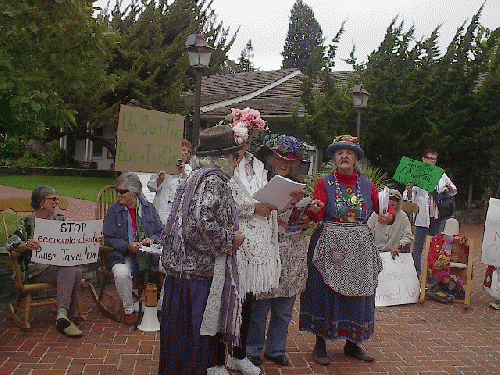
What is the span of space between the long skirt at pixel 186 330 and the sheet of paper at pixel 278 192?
2.34 feet

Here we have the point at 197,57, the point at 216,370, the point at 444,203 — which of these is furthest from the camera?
the point at 197,57

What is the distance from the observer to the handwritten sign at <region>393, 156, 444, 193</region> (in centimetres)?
688

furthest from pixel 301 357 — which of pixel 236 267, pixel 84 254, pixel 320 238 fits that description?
pixel 84 254

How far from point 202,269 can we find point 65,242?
6.80 ft

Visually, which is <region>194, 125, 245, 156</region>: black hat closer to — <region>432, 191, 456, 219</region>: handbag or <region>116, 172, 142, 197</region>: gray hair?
<region>116, 172, 142, 197</region>: gray hair

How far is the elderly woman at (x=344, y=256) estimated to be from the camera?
4.44 metres

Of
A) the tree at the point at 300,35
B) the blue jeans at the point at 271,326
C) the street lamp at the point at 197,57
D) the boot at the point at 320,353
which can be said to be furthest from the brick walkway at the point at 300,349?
the tree at the point at 300,35

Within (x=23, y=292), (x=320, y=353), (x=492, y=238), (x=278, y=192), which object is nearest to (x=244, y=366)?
(x=320, y=353)

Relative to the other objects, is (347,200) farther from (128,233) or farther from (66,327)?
(66,327)

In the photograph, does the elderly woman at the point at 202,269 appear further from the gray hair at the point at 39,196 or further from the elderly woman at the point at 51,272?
the gray hair at the point at 39,196

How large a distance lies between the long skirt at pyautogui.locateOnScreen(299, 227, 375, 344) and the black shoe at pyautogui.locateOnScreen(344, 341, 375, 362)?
31 centimetres

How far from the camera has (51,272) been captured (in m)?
5.17

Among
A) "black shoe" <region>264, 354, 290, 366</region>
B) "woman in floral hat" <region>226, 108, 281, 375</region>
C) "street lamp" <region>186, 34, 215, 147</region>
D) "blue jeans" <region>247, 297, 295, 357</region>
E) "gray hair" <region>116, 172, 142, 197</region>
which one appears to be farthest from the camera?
"street lamp" <region>186, 34, 215, 147</region>

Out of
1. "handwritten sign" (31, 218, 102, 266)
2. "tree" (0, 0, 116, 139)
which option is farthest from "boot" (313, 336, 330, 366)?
"tree" (0, 0, 116, 139)
